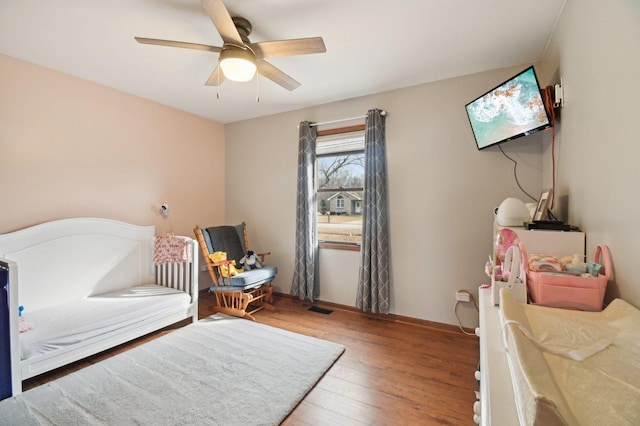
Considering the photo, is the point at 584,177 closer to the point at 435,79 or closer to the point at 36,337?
the point at 435,79

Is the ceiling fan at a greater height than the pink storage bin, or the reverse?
the ceiling fan

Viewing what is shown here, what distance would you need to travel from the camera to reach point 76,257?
2.53m

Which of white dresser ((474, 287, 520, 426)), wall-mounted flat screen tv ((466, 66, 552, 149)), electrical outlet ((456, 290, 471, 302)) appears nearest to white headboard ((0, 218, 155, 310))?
white dresser ((474, 287, 520, 426))

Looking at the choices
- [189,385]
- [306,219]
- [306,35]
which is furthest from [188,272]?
[306,35]

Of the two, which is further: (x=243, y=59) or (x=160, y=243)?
(x=160, y=243)

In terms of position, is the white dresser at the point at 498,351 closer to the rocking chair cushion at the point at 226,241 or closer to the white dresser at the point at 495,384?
the white dresser at the point at 495,384

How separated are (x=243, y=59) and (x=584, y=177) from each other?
207 centimetres

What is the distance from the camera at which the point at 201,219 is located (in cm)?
386

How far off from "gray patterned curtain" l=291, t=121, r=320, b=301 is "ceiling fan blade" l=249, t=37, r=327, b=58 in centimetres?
156

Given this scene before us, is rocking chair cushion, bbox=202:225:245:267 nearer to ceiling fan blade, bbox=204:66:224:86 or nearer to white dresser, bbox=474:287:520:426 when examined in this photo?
ceiling fan blade, bbox=204:66:224:86

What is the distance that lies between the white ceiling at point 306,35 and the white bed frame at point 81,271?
4.86 feet

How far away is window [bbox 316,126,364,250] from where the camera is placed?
329cm

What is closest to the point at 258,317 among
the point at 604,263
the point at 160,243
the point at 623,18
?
the point at 160,243

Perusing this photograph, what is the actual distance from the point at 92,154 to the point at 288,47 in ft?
7.86
